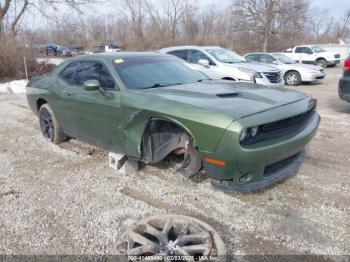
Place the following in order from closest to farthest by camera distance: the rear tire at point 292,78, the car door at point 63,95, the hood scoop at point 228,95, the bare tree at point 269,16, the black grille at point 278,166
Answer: the black grille at point 278,166
the hood scoop at point 228,95
the car door at point 63,95
the rear tire at point 292,78
the bare tree at point 269,16

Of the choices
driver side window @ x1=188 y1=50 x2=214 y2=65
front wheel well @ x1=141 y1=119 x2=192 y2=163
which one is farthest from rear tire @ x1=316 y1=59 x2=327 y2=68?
front wheel well @ x1=141 y1=119 x2=192 y2=163

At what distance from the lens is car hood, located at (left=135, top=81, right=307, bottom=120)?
273 cm

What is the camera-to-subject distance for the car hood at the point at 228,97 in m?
2.73

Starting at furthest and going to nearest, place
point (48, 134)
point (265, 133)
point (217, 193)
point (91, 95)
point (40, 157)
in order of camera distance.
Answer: point (48, 134), point (40, 157), point (91, 95), point (217, 193), point (265, 133)

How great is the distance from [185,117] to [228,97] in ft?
1.90

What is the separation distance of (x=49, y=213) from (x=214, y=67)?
670 cm

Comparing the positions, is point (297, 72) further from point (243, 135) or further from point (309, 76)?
point (243, 135)

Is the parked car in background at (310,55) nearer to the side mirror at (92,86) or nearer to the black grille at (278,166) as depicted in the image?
the black grille at (278,166)

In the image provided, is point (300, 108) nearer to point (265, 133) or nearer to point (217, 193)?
point (265, 133)

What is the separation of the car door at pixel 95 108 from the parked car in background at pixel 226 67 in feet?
14.6

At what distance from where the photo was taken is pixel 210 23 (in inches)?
1831

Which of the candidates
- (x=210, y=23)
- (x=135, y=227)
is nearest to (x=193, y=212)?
(x=135, y=227)

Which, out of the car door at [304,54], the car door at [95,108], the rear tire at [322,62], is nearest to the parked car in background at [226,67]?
the car door at [95,108]

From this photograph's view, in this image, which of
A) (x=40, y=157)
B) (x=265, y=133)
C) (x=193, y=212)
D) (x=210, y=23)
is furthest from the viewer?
(x=210, y=23)
